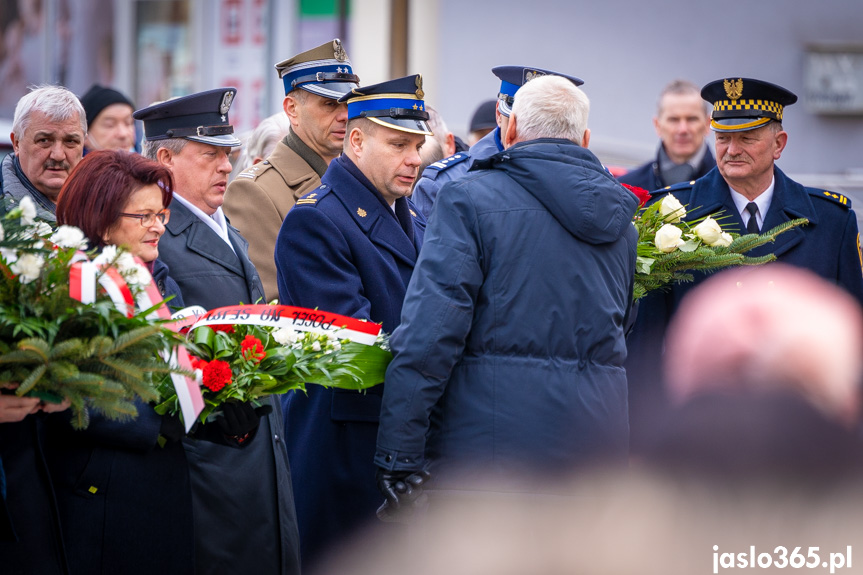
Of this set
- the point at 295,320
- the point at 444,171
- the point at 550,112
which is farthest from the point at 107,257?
the point at 444,171

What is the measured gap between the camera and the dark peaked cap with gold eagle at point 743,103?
4629mm

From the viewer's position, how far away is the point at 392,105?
13.2ft

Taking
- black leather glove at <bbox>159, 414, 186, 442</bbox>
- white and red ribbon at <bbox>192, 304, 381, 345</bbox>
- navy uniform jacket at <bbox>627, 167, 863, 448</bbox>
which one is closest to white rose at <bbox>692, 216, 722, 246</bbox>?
navy uniform jacket at <bbox>627, 167, 863, 448</bbox>

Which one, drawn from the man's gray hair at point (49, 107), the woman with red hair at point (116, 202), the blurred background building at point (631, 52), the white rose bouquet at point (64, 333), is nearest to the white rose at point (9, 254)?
the white rose bouquet at point (64, 333)

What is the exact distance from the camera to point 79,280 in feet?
8.63

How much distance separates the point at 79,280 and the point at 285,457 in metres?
1.20

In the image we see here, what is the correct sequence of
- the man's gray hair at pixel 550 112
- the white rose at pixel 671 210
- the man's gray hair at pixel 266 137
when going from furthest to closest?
the man's gray hair at pixel 266 137, the white rose at pixel 671 210, the man's gray hair at pixel 550 112

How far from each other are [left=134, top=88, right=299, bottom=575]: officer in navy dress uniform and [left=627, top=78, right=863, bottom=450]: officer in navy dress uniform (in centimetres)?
157

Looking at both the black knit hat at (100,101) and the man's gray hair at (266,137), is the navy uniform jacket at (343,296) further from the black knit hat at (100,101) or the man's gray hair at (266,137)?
the black knit hat at (100,101)

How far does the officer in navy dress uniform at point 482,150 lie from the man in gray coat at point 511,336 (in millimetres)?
1395

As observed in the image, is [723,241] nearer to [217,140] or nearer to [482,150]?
[482,150]

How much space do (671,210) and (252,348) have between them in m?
1.77

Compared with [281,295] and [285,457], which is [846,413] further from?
[281,295]

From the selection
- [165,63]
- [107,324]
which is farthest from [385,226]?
[165,63]
